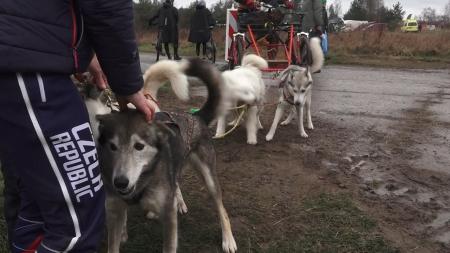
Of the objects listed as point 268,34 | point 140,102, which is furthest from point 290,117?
point 140,102

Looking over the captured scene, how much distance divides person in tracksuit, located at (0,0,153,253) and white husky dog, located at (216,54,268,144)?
2.82 m

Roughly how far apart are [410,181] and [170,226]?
2.39 meters

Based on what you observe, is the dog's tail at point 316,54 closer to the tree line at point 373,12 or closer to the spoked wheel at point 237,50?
the spoked wheel at point 237,50

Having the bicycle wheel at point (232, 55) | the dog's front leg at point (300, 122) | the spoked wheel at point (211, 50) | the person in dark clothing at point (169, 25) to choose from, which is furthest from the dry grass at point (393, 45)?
the dog's front leg at point (300, 122)

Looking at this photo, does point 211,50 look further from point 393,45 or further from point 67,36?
point 67,36

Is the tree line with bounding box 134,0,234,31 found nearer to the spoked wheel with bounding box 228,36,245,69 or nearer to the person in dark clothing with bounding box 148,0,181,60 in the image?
the person in dark clothing with bounding box 148,0,181,60

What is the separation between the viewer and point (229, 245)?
2697 millimetres

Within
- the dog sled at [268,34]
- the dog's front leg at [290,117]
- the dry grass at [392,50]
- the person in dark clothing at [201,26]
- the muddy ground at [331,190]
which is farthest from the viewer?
the dry grass at [392,50]

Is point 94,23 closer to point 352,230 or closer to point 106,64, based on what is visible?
point 106,64

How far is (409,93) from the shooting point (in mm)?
8148

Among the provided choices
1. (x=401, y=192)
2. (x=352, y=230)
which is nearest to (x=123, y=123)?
(x=352, y=230)

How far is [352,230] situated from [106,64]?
206 centimetres

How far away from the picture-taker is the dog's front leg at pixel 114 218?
2160 millimetres

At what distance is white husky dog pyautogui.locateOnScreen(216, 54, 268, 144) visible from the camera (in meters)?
4.45
